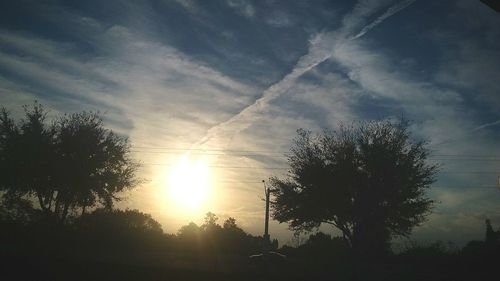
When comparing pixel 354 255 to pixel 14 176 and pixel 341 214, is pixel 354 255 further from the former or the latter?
pixel 14 176

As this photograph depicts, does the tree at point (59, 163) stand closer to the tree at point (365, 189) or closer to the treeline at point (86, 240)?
the treeline at point (86, 240)

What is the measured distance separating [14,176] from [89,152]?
7532 mm

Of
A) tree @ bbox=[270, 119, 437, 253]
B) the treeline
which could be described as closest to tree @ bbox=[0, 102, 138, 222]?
the treeline

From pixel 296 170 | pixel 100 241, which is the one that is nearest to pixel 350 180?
pixel 296 170

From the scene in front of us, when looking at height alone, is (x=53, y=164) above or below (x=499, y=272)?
above

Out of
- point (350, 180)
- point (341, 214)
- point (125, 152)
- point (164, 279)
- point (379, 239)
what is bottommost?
point (164, 279)

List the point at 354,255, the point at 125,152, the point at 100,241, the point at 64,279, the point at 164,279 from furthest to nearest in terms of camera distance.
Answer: the point at 125,152
the point at 354,255
the point at 100,241
the point at 164,279
the point at 64,279

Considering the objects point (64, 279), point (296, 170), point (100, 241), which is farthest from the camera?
point (296, 170)

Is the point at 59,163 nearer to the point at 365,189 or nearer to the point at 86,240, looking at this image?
the point at 86,240

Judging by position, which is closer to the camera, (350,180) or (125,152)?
(350,180)

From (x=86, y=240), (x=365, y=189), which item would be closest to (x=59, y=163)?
(x=86, y=240)

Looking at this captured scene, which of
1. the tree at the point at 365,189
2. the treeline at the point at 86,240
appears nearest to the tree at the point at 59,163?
the treeline at the point at 86,240

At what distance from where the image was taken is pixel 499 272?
25281 mm

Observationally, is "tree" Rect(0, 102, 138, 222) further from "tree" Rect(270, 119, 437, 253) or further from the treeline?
"tree" Rect(270, 119, 437, 253)
